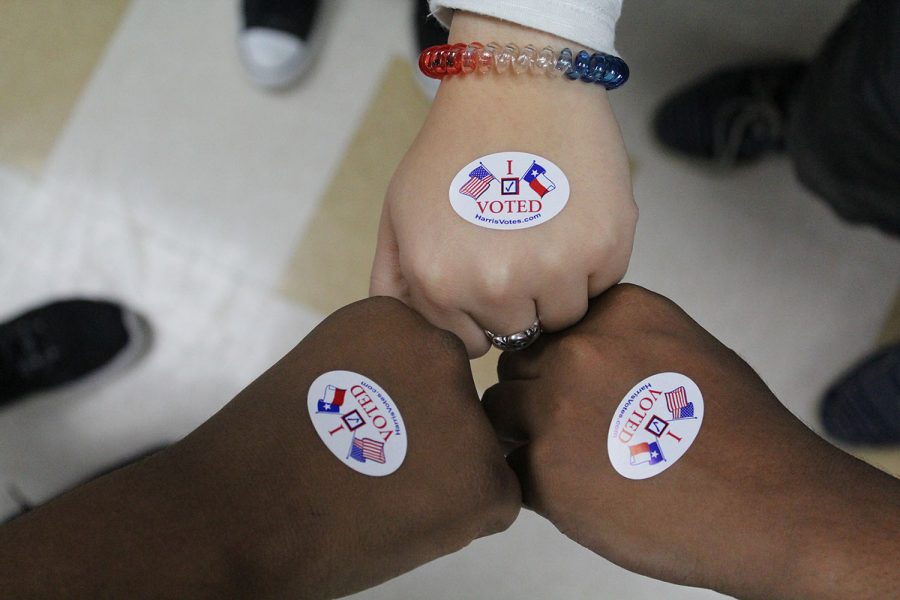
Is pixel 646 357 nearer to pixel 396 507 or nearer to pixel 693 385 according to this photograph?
pixel 693 385

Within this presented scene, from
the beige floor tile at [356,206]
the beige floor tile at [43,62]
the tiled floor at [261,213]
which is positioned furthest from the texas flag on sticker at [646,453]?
the beige floor tile at [43,62]

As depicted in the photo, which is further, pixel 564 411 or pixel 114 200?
pixel 114 200

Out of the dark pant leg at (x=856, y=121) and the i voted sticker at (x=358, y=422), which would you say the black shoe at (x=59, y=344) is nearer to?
the i voted sticker at (x=358, y=422)

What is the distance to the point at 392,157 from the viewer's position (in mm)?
1159

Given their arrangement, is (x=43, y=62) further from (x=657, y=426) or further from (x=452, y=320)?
(x=657, y=426)

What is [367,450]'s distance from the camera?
50 cm

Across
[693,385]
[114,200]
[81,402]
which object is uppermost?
[693,385]

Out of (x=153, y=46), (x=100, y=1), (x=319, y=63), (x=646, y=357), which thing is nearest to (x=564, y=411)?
(x=646, y=357)

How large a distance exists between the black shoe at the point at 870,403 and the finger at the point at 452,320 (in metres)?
0.77

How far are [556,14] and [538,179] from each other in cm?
Answer: 14

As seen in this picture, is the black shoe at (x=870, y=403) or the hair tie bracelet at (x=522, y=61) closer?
the hair tie bracelet at (x=522, y=61)

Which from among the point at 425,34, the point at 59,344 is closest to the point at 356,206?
the point at 425,34

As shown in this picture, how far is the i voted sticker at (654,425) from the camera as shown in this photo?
1.65 feet

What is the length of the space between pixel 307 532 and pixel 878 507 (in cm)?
39
